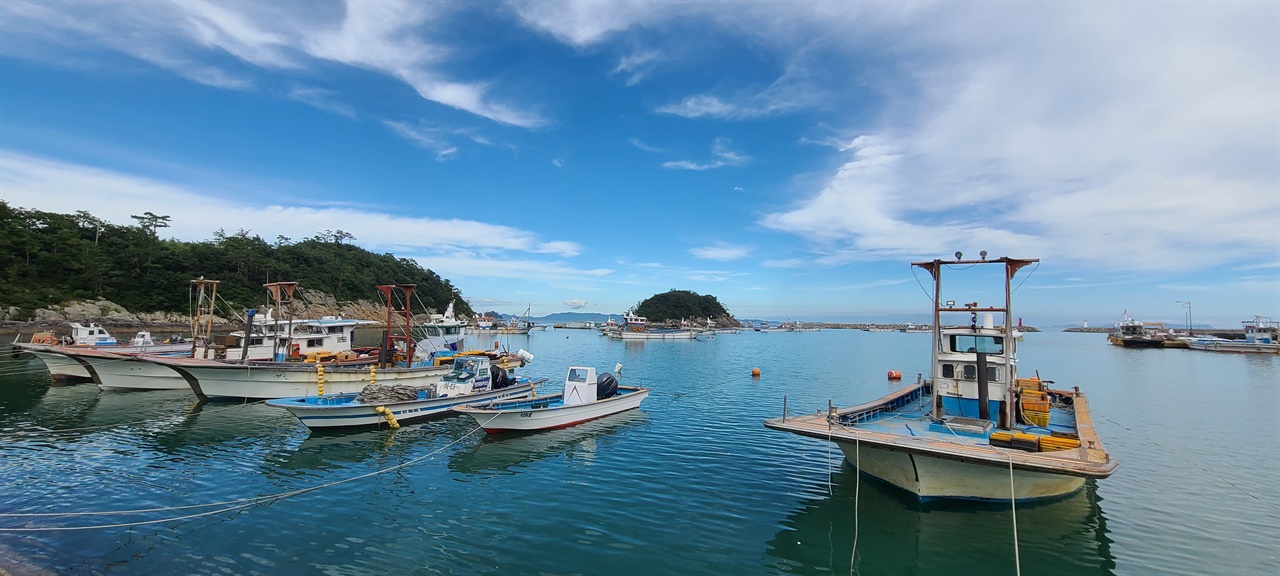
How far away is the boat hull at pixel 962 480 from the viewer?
Result: 10.7 meters

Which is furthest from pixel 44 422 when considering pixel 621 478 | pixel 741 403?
pixel 741 403

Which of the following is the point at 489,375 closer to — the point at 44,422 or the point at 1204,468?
the point at 44,422

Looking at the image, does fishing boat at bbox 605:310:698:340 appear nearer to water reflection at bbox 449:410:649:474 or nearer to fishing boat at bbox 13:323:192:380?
fishing boat at bbox 13:323:192:380

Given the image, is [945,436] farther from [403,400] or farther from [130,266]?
[130,266]

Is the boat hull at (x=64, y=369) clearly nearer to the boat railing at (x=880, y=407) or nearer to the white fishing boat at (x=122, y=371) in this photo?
the white fishing boat at (x=122, y=371)

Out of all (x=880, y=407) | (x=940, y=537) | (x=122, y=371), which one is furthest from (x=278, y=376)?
(x=940, y=537)

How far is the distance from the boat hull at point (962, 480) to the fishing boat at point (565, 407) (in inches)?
482

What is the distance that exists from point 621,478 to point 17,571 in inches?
471

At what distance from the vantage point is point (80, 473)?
14281 mm

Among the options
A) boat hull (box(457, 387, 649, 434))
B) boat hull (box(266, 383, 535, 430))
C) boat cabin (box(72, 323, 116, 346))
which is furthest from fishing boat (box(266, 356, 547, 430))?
boat cabin (box(72, 323, 116, 346))

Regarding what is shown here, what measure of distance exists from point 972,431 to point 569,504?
33.0ft

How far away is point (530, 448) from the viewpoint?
18.3 meters

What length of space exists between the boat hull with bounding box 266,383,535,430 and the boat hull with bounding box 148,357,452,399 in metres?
5.56

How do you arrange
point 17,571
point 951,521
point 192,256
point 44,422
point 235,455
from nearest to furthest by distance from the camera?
point 17,571
point 951,521
point 235,455
point 44,422
point 192,256
